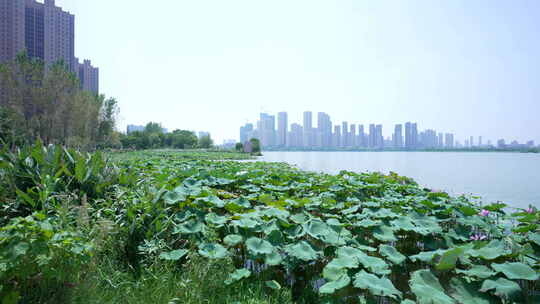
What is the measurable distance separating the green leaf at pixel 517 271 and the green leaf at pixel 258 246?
4.55 ft

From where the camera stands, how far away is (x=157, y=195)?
2650mm

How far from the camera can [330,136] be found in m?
87.4

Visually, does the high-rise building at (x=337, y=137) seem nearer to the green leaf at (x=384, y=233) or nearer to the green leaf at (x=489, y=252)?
the green leaf at (x=384, y=233)

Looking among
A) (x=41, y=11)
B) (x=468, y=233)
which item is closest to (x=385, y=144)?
(x=41, y=11)

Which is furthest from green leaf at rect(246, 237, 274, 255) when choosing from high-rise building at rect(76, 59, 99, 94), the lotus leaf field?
high-rise building at rect(76, 59, 99, 94)

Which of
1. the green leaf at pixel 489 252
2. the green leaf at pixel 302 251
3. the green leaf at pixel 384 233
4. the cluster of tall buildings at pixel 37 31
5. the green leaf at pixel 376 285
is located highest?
the cluster of tall buildings at pixel 37 31

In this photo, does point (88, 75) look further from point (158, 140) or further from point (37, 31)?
point (158, 140)

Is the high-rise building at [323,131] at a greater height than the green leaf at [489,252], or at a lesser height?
greater

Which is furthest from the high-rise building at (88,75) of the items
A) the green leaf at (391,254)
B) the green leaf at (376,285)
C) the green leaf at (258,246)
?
the green leaf at (376,285)

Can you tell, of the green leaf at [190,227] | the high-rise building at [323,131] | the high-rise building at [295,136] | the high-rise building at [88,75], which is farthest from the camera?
the high-rise building at [295,136]

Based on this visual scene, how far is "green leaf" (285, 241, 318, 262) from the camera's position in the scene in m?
1.92

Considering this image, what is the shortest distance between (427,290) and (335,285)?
1.57 feet

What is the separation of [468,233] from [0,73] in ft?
74.1

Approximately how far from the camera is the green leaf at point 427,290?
1412mm
